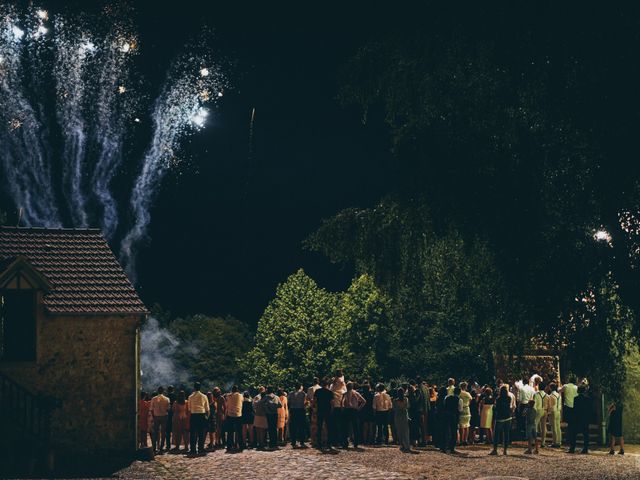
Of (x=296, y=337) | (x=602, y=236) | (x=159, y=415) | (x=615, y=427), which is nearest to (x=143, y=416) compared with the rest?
(x=159, y=415)

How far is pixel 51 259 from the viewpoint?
2192cm

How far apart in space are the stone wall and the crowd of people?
82.1 inches

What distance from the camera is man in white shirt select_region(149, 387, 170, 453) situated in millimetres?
22469

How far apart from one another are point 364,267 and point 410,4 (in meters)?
5.50

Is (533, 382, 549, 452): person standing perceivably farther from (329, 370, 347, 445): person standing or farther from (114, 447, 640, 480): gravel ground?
(329, 370, 347, 445): person standing

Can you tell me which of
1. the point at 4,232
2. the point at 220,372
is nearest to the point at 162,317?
the point at 220,372

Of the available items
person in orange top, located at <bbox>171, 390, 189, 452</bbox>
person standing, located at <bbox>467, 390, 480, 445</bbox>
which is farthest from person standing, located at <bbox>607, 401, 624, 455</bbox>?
person in orange top, located at <bbox>171, 390, 189, 452</bbox>

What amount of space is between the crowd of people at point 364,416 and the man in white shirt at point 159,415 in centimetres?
3

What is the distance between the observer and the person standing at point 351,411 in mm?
22266

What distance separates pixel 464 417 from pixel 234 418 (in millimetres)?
6107

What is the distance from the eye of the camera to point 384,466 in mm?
18906

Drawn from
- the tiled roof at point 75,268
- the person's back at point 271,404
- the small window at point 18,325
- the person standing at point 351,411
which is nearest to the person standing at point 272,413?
the person's back at point 271,404

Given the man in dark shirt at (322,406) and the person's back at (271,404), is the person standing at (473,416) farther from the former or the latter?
the person's back at (271,404)

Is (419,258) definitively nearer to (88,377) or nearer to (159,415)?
(88,377)
